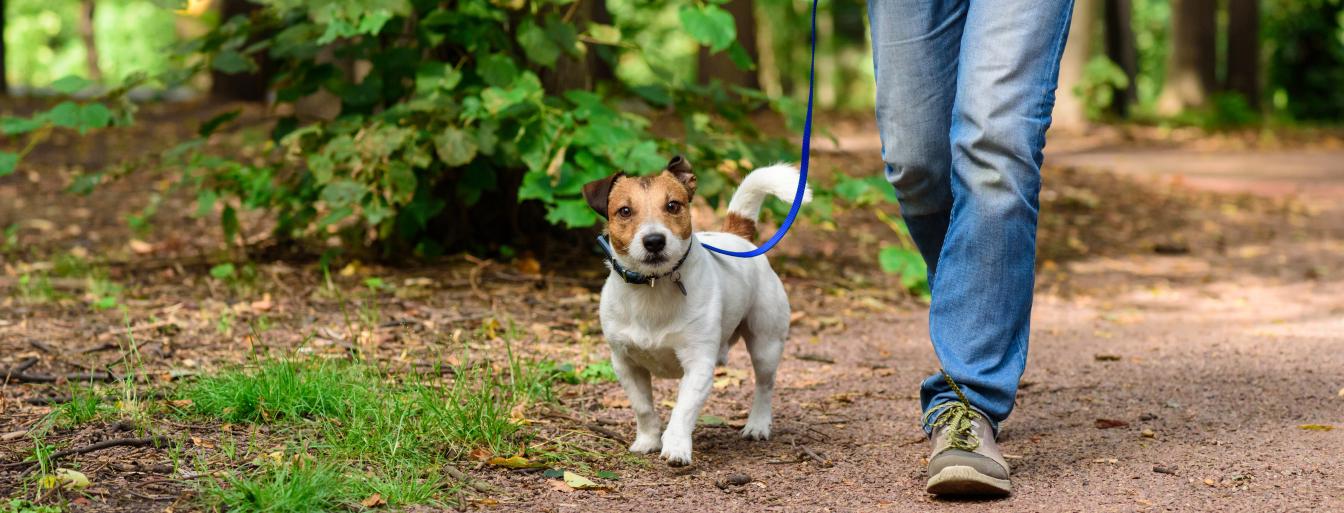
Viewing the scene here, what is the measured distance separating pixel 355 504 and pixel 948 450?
1.49 m

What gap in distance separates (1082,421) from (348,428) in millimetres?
2237

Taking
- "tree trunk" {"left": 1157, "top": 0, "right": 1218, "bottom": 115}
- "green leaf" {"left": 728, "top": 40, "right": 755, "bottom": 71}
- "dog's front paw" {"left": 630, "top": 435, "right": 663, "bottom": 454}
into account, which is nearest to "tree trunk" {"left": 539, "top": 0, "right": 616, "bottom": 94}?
"green leaf" {"left": 728, "top": 40, "right": 755, "bottom": 71}

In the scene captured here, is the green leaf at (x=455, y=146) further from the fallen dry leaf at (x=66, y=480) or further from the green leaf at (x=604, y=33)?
the fallen dry leaf at (x=66, y=480)

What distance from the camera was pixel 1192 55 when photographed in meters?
22.8

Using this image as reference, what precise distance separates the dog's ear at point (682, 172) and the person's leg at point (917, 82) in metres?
0.58

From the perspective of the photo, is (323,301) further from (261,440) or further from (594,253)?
(261,440)

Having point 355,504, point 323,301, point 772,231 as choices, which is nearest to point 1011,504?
point 355,504

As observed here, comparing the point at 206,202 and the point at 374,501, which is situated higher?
the point at 206,202

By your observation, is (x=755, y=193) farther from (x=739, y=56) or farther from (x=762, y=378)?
(x=739, y=56)

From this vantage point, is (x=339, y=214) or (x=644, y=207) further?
(x=339, y=214)

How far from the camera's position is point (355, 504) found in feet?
10.4

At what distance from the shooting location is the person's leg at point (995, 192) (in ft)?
10.7

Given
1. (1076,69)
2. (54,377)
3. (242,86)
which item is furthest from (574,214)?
(1076,69)

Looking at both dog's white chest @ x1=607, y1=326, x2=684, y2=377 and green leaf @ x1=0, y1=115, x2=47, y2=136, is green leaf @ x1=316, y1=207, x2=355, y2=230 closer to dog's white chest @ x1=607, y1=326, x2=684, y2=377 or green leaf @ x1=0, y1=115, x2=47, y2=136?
green leaf @ x1=0, y1=115, x2=47, y2=136
